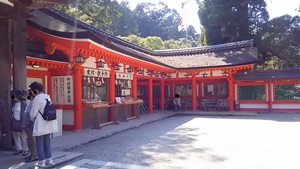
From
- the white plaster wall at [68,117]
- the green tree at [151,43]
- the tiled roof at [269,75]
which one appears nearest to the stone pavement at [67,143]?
the white plaster wall at [68,117]

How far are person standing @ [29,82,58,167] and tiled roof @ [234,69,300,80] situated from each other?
39.7ft

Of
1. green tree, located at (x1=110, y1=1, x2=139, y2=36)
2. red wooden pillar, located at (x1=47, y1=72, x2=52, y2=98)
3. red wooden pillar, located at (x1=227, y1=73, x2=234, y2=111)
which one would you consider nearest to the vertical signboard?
red wooden pillar, located at (x1=47, y1=72, x2=52, y2=98)

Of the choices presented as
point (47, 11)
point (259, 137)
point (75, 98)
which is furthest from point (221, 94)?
point (47, 11)

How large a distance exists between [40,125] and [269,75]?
42.3 feet

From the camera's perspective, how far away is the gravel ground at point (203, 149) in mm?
4797

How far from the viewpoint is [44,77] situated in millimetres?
8008

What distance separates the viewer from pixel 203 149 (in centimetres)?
591

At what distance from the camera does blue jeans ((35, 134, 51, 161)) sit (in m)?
4.23

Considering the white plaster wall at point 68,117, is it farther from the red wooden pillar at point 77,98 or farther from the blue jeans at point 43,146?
the blue jeans at point 43,146

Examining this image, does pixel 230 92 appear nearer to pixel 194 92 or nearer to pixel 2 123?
pixel 194 92

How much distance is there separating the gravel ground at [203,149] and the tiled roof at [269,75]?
18.5 feet

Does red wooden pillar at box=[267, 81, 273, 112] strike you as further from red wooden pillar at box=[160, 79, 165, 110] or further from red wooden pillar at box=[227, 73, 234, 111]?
red wooden pillar at box=[160, 79, 165, 110]

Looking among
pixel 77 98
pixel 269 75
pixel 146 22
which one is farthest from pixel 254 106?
pixel 146 22

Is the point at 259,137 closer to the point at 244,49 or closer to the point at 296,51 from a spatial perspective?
the point at 244,49
